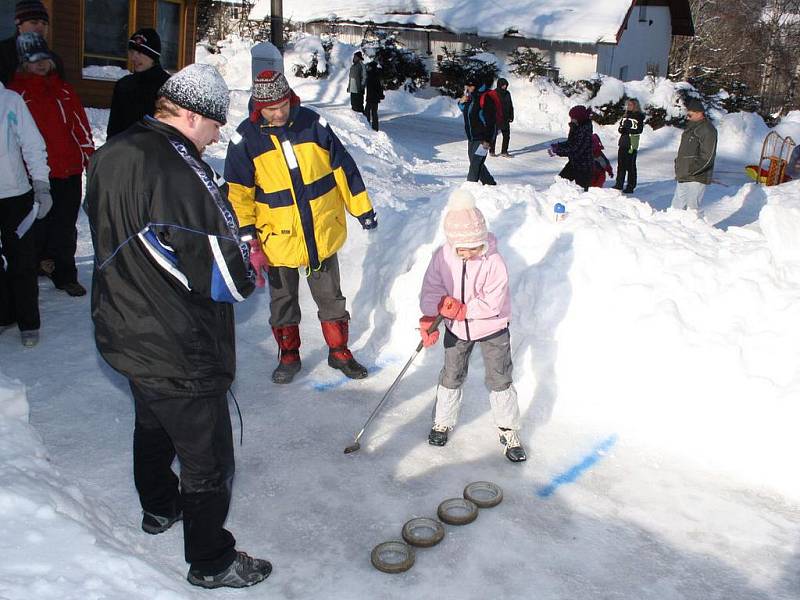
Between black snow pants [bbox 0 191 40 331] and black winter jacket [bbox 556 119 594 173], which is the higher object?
black winter jacket [bbox 556 119 594 173]

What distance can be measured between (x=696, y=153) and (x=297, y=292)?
602 centimetres

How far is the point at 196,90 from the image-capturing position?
2838mm

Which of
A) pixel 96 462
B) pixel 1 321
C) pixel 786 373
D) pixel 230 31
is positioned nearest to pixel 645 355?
pixel 786 373

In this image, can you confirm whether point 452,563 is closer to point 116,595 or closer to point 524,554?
point 524,554

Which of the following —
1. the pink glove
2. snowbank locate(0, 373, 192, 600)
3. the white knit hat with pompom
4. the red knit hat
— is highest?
the red knit hat

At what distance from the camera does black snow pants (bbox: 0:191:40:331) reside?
16.1 ft

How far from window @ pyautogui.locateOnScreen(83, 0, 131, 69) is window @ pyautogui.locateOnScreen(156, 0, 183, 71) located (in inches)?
31.2

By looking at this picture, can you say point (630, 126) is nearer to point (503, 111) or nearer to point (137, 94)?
point (503, 111)

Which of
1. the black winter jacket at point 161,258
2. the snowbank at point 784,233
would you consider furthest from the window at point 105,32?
the black winter jacket at point 161,258

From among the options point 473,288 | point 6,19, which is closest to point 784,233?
point 473,288

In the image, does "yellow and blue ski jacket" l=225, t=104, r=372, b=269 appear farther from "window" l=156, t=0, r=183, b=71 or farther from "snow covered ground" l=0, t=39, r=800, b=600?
"window" l=156, t=0, r=183, b=71

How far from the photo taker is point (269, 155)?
4750 mm

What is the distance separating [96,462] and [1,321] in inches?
80.2

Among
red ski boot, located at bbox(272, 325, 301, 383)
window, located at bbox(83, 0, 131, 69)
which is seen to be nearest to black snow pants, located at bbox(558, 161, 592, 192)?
red ski boot, located at bbox(272, 325, 301, 383)
